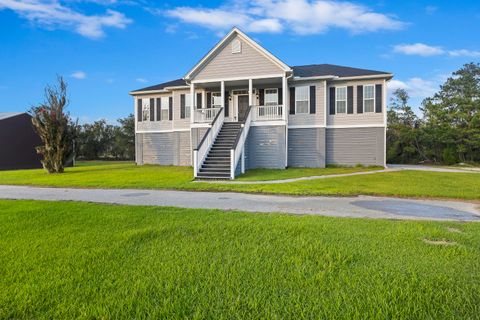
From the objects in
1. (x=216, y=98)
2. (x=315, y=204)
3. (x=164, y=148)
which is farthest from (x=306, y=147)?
(x=315, y=204)

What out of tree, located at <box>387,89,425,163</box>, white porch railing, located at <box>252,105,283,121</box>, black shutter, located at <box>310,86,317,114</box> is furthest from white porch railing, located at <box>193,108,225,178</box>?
tree, located at <box>387,89,425,163</box>

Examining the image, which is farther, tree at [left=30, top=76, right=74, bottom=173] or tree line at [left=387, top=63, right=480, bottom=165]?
tree line at [left=387, top=63, right=480, bottom=165]

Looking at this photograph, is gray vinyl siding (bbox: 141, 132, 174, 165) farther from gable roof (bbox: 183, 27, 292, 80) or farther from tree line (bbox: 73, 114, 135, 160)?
tree line (bbox: 73, 114, 135, 160)

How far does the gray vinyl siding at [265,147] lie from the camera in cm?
1708

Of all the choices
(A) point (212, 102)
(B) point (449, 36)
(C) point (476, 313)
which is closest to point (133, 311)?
(C) point (476, 313)

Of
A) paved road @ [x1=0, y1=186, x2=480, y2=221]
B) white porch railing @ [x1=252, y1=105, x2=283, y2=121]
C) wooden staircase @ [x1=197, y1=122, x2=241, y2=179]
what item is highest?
white porch railing @ [x1=252, y1=105, x2=283, y2=121]

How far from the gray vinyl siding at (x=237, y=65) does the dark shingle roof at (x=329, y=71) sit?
2.52 metres

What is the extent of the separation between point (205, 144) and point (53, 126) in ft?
32.6

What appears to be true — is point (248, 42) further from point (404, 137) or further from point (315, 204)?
point (404, 137)

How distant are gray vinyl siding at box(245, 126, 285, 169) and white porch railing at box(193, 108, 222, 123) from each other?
3085mm

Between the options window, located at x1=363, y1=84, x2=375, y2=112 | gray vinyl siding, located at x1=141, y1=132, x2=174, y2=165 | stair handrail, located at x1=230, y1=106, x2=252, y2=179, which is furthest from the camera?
gray vinyl siding, located at x1=141, y1=132, x2=174, y2=165

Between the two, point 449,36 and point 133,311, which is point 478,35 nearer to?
point 449,36

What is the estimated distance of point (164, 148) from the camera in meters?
22.2

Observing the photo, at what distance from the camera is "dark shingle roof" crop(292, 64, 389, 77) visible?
18.4 m
